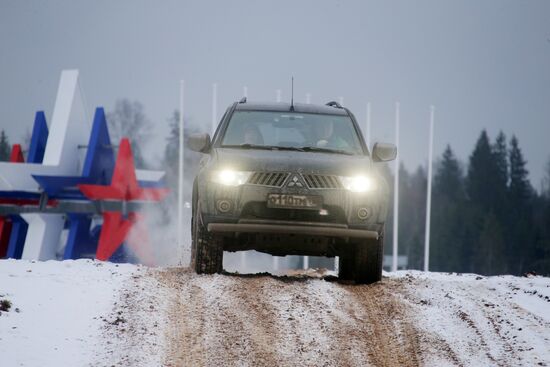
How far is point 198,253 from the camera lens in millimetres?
10484

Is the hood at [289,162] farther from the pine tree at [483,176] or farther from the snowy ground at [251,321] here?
the pine tree at [483,176]

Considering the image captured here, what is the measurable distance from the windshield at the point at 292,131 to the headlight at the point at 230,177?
A: 0.73 meters

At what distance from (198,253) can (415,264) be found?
312 ft

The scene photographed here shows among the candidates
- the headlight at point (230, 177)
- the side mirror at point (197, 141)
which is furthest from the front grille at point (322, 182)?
the side mirror at point (197, 141)

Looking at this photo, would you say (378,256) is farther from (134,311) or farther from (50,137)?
(50,137)

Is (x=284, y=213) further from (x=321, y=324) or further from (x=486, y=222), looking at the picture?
(x=486, y=222)

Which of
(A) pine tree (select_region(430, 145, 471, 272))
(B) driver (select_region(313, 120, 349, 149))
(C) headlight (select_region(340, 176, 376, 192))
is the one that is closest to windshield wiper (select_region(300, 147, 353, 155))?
(B) driver (select_region(313, 120, 349, 149))

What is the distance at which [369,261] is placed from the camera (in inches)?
415

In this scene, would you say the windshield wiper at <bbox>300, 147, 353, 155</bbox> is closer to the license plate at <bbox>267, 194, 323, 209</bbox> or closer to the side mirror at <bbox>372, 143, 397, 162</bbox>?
the side mirror at <bbox>372, 143, 397, 162</bbox>

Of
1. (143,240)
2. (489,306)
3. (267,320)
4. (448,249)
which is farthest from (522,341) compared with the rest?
(448,249)

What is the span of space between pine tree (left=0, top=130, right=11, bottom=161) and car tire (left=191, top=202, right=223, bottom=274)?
86.5m

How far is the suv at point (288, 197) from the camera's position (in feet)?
32.1

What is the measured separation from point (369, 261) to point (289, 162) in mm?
1618

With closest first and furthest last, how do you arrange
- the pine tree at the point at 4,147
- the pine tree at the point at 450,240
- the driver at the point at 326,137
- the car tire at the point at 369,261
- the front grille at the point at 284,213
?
the front grille at the point at 284,213
the car tire at the point at 369,261
the driver at the point at 326,137
the pine tree at the point at 450,240
the pine tree at the point at 4,147
